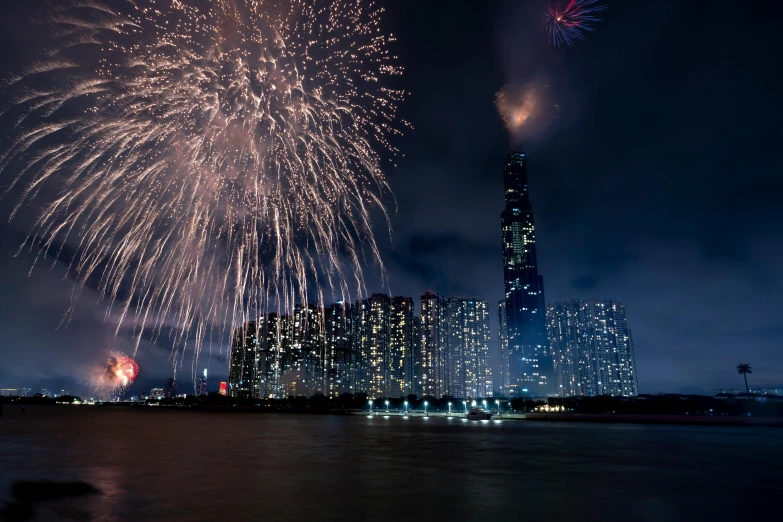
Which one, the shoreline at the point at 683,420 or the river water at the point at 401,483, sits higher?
the river water at the point at 401,483

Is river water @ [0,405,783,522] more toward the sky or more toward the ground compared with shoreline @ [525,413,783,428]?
more toward the sky

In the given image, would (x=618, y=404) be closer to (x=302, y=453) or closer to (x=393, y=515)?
(x=302, y=453)

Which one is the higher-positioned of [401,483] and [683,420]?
[401,483]

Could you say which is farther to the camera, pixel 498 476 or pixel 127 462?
pixel 127 462

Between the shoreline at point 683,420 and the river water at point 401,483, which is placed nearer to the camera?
the river water at point 401,483

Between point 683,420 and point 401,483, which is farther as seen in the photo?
point 683,420

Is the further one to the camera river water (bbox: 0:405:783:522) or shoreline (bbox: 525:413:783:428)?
shoreline (bbox: 525:413:783:428)

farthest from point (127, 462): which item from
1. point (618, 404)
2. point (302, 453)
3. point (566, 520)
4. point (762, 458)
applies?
point (618, 404)

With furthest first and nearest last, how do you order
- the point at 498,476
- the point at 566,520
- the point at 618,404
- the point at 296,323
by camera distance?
the point at 296,323
the point at 618,404
the point at 498,476
the point at 566,520

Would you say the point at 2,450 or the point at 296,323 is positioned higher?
the point at 296,323

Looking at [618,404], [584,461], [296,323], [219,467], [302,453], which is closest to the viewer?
[219,467]
